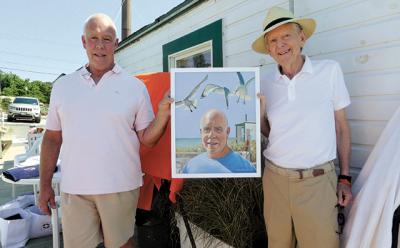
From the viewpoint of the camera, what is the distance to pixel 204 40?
4223 mm

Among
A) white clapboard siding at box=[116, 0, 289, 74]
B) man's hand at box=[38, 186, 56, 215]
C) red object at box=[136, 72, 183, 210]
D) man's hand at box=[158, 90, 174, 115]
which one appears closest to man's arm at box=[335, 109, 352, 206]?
man's hand at box=[158, 90, 174, 115]

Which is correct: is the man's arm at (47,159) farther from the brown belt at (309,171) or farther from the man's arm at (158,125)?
the brown belt at (309,171)

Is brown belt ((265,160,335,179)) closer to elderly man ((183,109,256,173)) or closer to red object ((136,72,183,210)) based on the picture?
elderly man ((183,109,256,173))

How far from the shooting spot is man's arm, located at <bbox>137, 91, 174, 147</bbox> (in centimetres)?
196

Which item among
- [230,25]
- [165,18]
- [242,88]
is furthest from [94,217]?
[165,18]

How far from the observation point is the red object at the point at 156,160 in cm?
243

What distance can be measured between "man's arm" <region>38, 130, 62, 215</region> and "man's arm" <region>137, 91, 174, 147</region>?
0.56 meters

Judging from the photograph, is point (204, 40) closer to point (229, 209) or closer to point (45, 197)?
point (229, 209)

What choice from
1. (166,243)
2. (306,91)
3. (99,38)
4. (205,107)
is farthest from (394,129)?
(166,243)

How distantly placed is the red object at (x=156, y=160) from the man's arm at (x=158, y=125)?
0.23 metres

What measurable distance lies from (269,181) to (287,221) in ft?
0.80

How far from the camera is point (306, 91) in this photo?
5.87ft

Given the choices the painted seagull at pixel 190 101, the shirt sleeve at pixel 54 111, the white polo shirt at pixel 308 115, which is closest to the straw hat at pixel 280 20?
the white polo shirt at pixel 308 115

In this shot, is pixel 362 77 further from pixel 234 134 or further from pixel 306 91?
pixel 234 134
